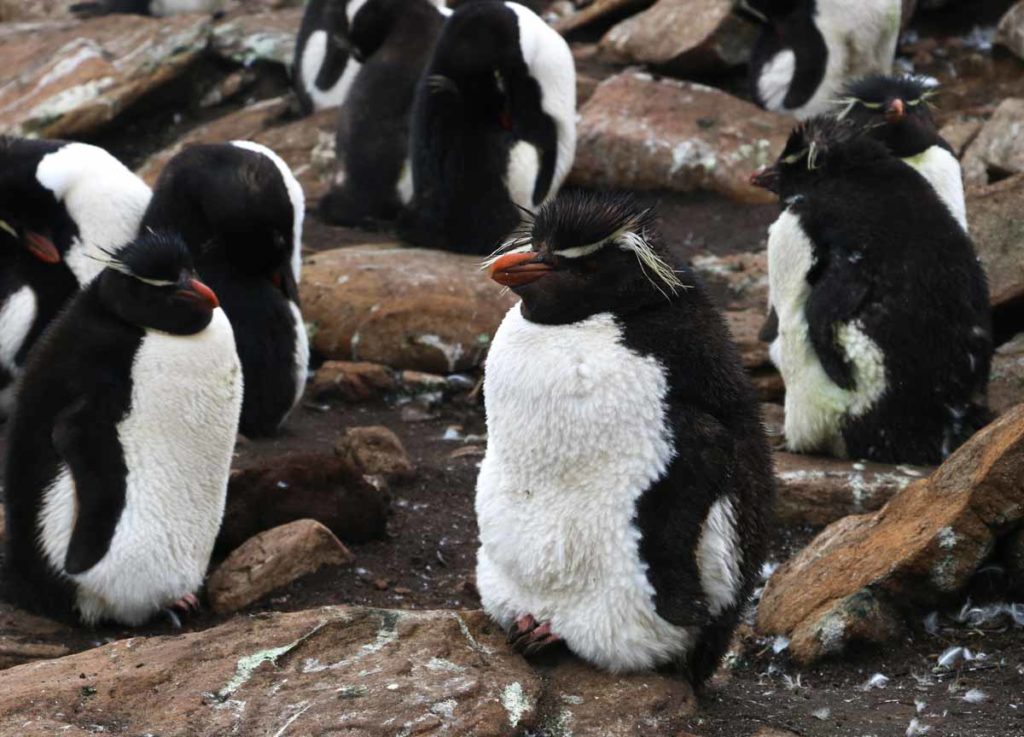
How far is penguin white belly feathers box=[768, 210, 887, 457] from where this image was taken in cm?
611

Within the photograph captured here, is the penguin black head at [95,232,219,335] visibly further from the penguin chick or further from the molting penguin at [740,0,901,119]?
the molting penguin at [740,0,901,119]

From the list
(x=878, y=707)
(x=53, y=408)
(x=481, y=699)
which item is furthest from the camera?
(x=53, y=408)

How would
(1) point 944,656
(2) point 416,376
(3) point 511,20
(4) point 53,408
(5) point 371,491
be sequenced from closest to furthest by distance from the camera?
(1) point 944,656, (4) point 53,408, (5) point 371,491, (2) point 416,376, (3) point 511,20

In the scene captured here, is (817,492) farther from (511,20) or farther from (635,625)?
(511,20)

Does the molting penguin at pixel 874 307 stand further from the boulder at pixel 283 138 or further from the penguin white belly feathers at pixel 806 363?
the boulder at pixel 283 138

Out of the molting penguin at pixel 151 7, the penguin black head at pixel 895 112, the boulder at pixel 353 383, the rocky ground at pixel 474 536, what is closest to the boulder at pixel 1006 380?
the rocky ground at pixel 474 536

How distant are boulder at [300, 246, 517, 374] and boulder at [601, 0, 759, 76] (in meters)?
3.92

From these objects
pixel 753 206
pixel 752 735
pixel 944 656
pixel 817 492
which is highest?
pixel 752 735

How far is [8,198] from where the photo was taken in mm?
7262

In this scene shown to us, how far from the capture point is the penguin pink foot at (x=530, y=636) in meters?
3.94

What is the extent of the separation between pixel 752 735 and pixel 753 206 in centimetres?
687

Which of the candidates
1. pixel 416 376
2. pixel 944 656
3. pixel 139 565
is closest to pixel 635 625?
pixel 944 656

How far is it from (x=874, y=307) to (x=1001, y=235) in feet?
6.40

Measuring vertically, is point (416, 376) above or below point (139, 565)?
below
